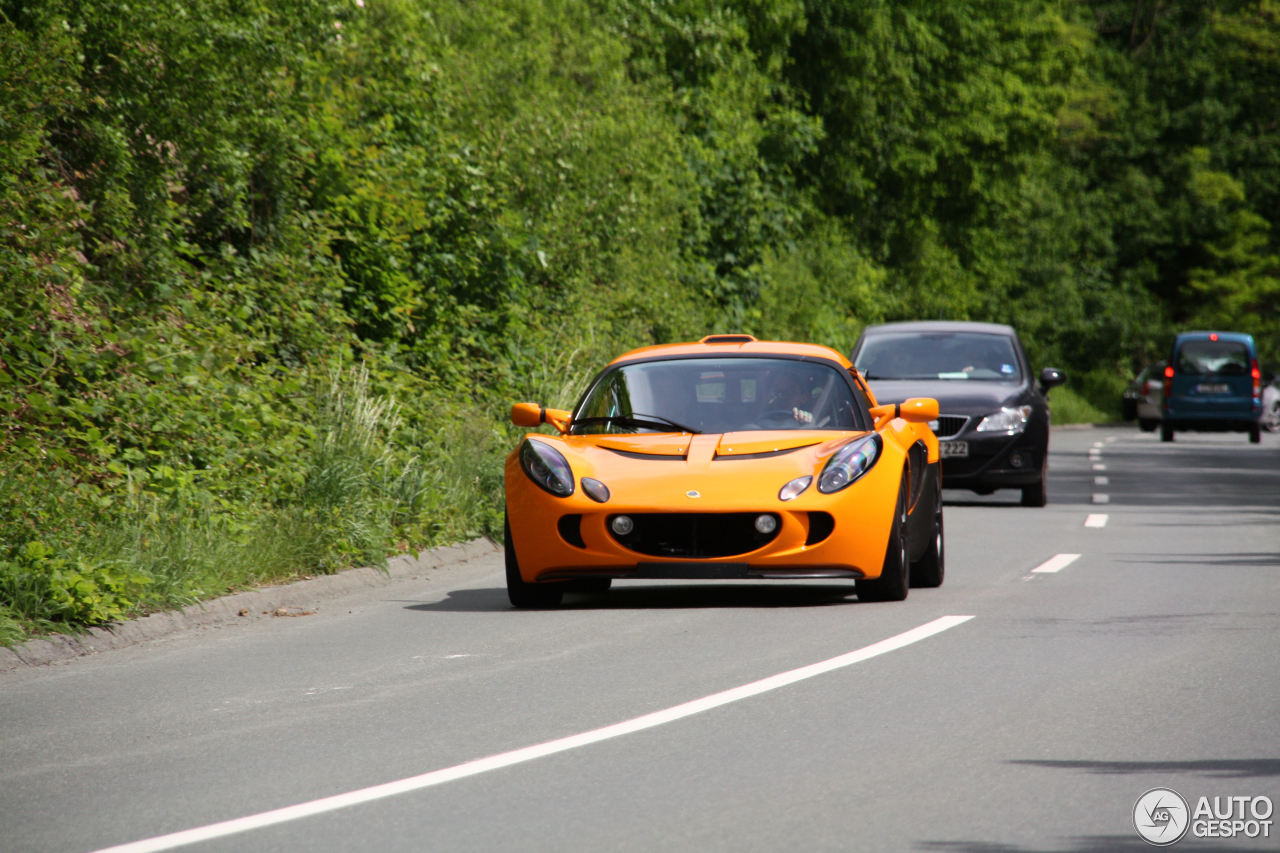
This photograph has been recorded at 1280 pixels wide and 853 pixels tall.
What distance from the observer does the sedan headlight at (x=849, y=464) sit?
34.3 feet

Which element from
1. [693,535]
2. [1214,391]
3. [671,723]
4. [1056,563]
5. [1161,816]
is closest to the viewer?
[1161,816]

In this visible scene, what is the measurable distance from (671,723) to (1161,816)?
2.06 metres

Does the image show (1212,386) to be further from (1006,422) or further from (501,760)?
(501,760)

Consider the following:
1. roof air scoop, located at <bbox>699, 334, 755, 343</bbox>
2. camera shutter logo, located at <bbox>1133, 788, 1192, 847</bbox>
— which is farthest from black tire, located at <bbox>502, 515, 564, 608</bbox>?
camera shutter logo, located at <bbox>1133, 788, 1192, 847</bbox>

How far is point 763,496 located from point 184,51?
7.62m

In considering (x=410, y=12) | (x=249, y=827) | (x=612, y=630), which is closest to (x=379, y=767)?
(x=249, y=827)

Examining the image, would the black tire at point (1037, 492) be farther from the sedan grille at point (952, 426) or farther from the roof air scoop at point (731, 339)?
the roof air scoop at point (731, 339)

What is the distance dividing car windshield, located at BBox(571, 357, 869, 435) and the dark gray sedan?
6.71 m

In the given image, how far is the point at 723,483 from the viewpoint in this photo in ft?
34.1

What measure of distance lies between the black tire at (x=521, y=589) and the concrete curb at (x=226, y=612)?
1.18m

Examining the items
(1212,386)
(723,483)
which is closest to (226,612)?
(723,483)

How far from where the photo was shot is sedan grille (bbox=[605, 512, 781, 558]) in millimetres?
10344

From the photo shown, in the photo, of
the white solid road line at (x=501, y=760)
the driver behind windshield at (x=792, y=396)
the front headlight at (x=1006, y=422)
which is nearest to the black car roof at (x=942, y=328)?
the front headlight at (x=1006, y=422)

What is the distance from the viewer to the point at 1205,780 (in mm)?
5941
